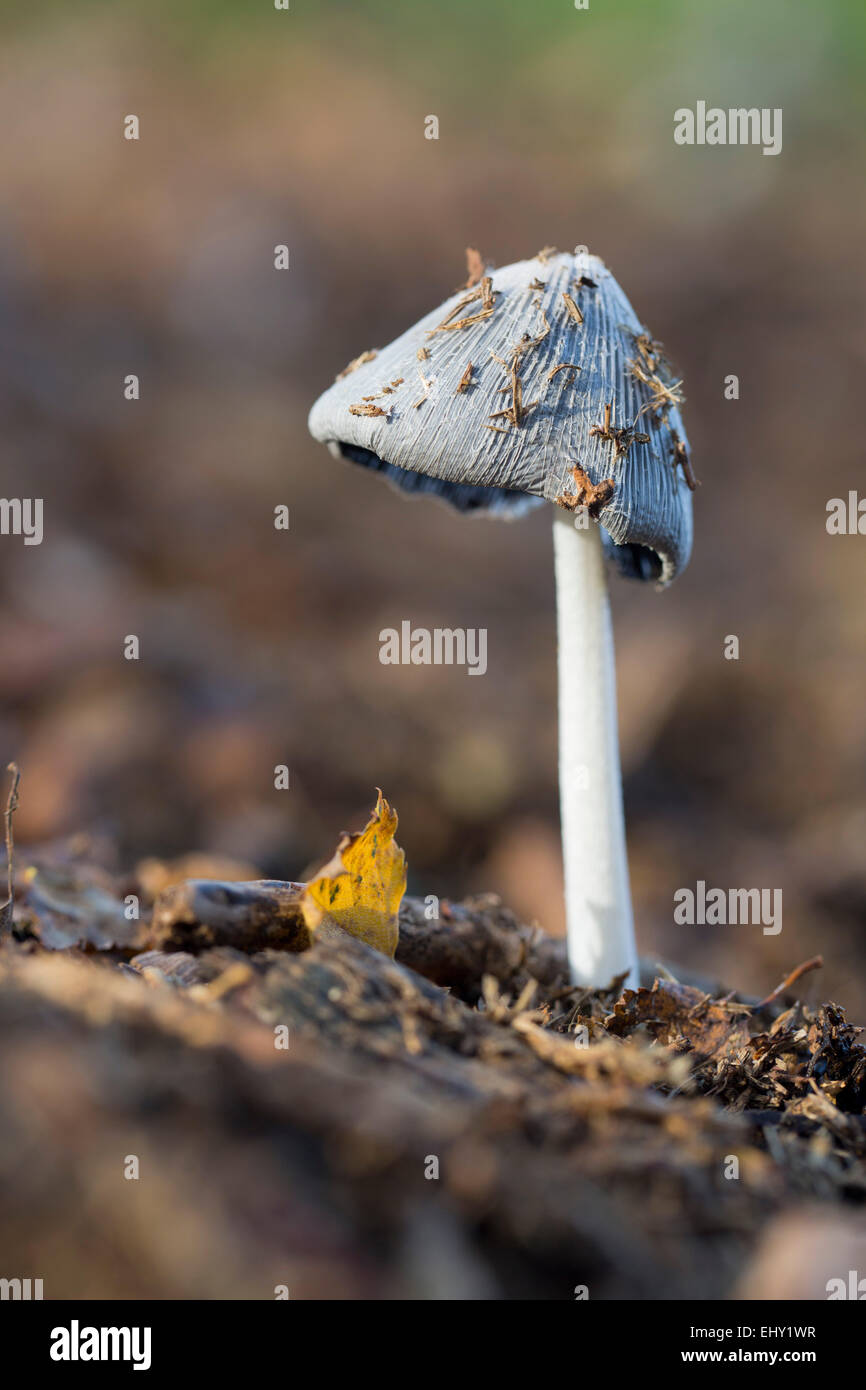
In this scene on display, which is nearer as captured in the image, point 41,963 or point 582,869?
point 41,963

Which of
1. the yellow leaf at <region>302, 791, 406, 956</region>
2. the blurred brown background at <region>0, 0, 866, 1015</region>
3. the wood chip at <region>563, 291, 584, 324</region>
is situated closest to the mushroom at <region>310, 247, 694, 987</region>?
the wood chip at <region>563, 291, 584, 324</region>

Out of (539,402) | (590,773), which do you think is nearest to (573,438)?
(539,402)

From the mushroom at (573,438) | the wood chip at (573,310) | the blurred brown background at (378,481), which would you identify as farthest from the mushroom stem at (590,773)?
the blurred brown background at (378,481)

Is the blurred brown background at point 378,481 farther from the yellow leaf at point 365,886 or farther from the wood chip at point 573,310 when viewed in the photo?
the wood chip at point 573,310

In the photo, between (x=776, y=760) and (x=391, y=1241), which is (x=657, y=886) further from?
(x=391, y=1241)

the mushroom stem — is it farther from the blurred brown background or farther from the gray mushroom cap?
the blurred brown background
